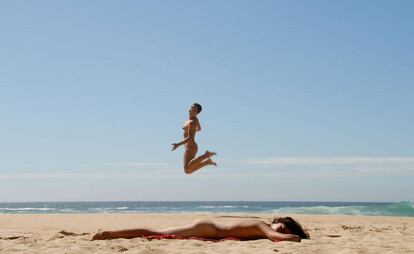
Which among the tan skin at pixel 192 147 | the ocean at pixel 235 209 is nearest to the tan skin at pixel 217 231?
the tan skin at pixel 192 147

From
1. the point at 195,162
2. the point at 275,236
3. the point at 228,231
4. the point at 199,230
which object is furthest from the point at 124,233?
the point at 195,162

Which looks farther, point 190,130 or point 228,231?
point 190,130

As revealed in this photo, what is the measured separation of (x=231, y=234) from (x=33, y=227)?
218 inches

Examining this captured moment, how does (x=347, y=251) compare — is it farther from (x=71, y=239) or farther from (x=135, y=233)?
(x=71, y=239)

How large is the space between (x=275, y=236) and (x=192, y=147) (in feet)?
17.5

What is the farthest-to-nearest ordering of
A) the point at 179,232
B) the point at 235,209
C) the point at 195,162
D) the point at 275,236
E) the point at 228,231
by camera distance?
the point at 235,209 < the point at 195,162 < the point at 179,232 < the point at 228,231 < the point at 275,236

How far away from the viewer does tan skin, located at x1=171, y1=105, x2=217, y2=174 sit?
1196cm

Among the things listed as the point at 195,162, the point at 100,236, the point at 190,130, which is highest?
the point at 190,130

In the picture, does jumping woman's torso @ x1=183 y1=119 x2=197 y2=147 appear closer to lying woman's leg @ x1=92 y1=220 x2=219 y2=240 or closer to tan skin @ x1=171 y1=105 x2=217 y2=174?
tan skin @ x1=171 y1=105 x2=217 y2=174

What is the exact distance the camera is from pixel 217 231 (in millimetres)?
7484

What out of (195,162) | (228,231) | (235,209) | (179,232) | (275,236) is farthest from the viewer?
(235,209)

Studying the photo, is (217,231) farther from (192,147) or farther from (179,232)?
(192,147)

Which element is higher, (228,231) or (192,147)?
(192,147)

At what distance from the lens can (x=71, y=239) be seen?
24.9ft
